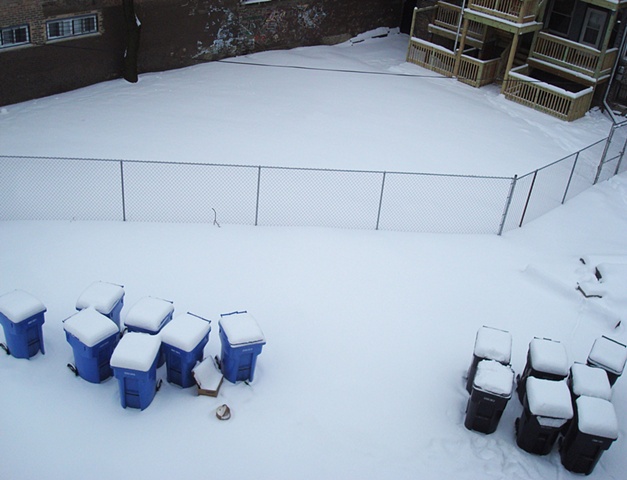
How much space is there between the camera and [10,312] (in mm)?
9227

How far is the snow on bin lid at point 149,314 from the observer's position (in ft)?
31.0

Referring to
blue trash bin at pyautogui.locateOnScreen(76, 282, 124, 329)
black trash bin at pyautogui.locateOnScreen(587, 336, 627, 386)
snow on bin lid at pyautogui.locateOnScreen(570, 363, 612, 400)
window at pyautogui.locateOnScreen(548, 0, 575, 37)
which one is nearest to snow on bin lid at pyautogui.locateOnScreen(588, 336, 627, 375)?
black trash bin at pyautogui.locateOnScreen(587, 336, 627, 386)

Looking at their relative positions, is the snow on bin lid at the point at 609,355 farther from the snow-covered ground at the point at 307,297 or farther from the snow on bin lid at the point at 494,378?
the snow on bin lid at the point at 494,378

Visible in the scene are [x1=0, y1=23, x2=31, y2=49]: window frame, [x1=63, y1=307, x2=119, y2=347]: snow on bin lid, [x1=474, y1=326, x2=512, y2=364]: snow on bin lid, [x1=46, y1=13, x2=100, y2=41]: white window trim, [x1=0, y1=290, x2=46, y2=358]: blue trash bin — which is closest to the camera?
[x1=63, y1=307, x2=119, y2=347]: snow on bin lid

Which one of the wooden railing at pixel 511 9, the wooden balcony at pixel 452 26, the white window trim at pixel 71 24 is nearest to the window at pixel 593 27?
the wooden railing at pixel 511 9

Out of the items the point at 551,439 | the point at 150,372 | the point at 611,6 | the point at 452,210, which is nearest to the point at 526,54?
the point at 611,6

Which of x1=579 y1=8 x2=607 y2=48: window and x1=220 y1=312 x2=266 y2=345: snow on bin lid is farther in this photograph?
x1=579 y1=8 x2=607 y2=48: window

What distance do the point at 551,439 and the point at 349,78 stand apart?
1678 centimetres

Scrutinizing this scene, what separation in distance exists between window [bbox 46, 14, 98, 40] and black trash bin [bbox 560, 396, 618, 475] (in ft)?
56.6

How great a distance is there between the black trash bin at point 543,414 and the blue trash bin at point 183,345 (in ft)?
15.4

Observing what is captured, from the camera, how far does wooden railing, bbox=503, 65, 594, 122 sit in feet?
70.0

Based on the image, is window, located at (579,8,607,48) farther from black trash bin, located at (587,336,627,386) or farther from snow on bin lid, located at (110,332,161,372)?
snow on bin lid, located at (110,332,161,372)

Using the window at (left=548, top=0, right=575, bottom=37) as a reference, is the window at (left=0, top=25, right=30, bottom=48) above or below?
below

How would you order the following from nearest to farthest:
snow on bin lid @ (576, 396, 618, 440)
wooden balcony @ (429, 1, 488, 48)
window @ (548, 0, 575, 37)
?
snow on bin lid @ (576, 396, 618, 440), window @ (548, 0, 575, 37), wooden balcony @ (429, 1, 488, 48)
